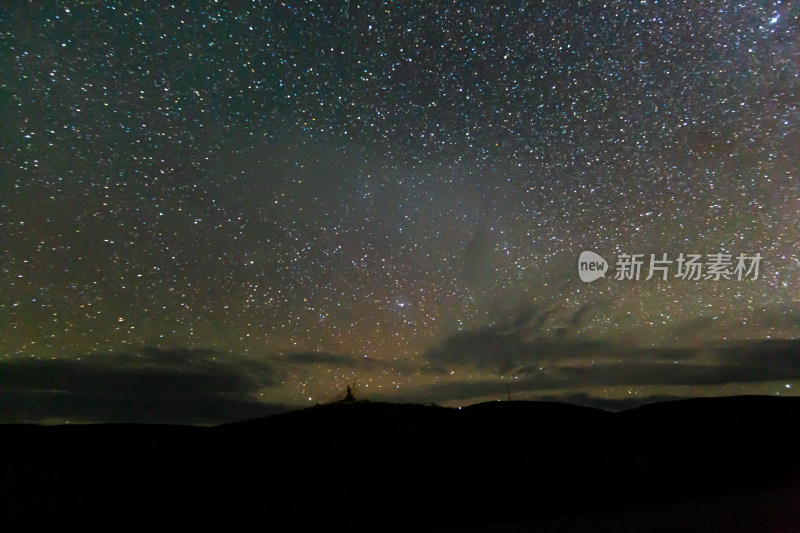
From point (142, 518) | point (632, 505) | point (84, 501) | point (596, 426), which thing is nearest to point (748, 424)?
point (596, 426)

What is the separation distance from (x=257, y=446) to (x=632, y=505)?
1175cm

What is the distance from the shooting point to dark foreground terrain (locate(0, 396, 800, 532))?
809 centimetres

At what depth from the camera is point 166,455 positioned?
50.8 feet

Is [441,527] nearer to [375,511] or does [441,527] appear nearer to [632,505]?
[375,511]

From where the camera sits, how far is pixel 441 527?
7.83m

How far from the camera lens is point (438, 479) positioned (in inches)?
401

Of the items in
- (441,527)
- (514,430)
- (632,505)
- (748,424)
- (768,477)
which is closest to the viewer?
(441,527)

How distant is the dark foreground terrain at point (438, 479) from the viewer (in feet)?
26.5

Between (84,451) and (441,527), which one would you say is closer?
(441,527)

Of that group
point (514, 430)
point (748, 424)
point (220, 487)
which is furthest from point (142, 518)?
point (748, 424)

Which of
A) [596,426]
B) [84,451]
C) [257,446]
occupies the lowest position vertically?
[84,451]

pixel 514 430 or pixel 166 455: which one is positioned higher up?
pixel 514 430

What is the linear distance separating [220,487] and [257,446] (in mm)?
5336

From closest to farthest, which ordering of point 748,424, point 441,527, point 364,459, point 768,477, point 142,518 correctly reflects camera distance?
point 441,527 → point 142,518 → point 768,477 → point 364,459 → point 748,424
